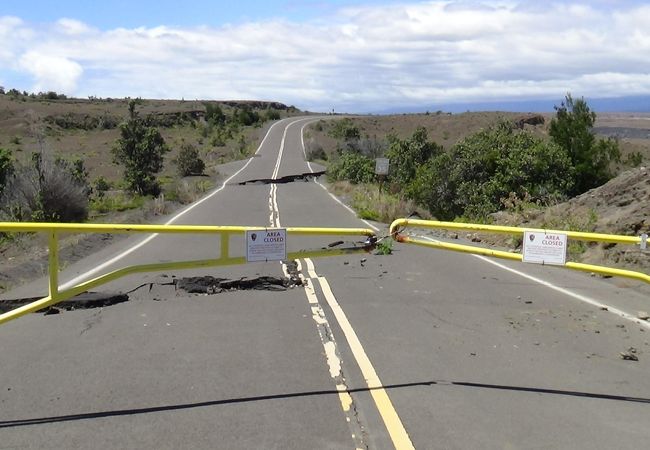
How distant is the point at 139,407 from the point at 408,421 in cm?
199

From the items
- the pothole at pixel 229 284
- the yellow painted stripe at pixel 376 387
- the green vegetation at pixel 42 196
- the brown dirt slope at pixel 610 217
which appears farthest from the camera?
the green vegetation at pixel 42 196

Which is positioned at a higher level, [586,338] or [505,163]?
[505,163]

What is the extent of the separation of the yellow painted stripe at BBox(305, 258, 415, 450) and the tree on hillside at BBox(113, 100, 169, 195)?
92.0ft

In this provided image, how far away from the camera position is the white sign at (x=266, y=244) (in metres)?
5.72

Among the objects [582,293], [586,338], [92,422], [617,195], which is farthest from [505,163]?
[92,422]

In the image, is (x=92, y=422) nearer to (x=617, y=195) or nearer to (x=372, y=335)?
(x=372, y=335)

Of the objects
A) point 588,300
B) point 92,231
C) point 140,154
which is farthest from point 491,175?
point 140,154

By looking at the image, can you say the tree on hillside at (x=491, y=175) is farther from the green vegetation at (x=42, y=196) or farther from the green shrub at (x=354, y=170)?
the green vegetation at (x=42, y=196)

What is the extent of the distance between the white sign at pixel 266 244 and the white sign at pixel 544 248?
76.8 inches

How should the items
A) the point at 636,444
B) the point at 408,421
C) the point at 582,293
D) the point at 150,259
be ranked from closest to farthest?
1. the point at 636,444
2. the point at 408,421
3. the point at 582,293
4. the point at 150,259

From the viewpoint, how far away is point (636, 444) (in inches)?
191

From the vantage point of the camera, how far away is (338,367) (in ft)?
21.2

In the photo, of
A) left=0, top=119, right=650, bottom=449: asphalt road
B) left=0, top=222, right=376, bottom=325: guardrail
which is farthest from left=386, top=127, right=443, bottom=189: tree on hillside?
left=0, top=222, right=376, bottom=325: guardrail

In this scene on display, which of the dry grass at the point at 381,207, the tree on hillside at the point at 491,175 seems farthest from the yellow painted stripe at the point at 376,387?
the dry grass at the point at 381,207
